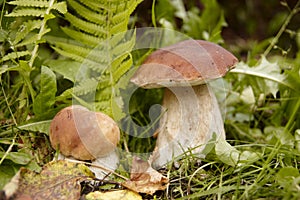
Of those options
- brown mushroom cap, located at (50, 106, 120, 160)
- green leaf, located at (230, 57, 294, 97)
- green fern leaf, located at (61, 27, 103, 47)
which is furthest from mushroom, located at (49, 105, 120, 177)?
green leaf, located at (230, 57, 294, 97)

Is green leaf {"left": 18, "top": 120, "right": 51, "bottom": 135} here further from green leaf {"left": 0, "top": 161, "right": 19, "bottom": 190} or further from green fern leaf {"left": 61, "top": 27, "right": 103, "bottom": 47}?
green fern leaf {"left": 61, "top": 27, "right": 103, "bottom": 47}

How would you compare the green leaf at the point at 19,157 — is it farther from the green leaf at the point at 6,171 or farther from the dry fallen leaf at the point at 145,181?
the dry fallen leaf at the point at 145,181

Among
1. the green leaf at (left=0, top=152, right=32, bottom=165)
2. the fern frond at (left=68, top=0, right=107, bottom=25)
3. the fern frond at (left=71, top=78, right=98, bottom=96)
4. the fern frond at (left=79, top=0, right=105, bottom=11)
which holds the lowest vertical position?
the green leaf at (left=0, top=152, right=32, bottom=165)

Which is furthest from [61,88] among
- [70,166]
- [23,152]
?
[70,166]

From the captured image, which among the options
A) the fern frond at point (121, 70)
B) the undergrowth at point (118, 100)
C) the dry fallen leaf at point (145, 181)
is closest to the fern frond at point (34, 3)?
the undergrowth at point (118, 100)

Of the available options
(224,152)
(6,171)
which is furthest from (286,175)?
(6,171)

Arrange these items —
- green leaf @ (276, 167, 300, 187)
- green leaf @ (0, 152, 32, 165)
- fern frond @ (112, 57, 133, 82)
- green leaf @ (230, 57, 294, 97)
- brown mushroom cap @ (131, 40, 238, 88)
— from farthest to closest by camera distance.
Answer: green leaf @ (230, 57, 294, 97) → fern frond @ (112, 57, 133, 82) → brown mushroom cap @ (131, 40, 238, 88) → green leaf @ (0, 152, 32, 165) → green leaf @ (276, 167, 300, 187)

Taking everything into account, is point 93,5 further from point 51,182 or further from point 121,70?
point 51,182

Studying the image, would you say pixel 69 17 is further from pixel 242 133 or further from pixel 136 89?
pixel 242 133

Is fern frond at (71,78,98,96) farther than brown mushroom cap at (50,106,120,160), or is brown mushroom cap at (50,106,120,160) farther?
fern frond at (71,78,98,96)
